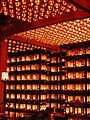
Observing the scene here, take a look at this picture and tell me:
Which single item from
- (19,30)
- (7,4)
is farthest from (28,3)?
(19,30)

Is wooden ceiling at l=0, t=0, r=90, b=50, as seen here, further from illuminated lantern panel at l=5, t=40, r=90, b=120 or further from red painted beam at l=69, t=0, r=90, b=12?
illuminated lantern panel at l=5, t=40, r=90, b=120

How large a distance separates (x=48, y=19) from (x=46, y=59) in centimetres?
602

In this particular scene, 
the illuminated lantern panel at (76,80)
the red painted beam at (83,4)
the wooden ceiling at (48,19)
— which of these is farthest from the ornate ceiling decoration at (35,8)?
the illuminated lantern panel at (76,80)

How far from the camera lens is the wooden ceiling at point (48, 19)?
618cm

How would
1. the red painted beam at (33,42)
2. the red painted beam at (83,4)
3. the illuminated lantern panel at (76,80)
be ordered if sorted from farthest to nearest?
1. the illuminated lantern panel at (76,80)
2. the red painted beam at (33,42)
3. the red painted beam at (83,4)

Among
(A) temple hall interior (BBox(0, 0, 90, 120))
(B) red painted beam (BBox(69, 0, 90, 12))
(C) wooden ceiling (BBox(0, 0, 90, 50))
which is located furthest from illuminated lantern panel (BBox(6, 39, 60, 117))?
(B) red painted beam (BBox(69, 0, 90, 12))

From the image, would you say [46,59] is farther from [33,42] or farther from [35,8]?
[35,8]

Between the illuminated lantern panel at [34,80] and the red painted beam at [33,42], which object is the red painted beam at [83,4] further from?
the illuminated lantern panel at [34,80]

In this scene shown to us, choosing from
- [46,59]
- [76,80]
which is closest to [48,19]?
[76,80]

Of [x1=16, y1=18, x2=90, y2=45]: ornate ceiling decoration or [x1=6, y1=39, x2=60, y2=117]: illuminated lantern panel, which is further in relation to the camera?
[x1=6, y1=39, x2=60, y2=117]: illuminated lantern panel

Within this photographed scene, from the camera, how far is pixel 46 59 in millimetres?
12984

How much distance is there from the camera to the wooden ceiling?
20.3 feet

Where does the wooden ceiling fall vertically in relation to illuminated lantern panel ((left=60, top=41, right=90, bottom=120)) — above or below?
above

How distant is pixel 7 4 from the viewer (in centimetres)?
639
